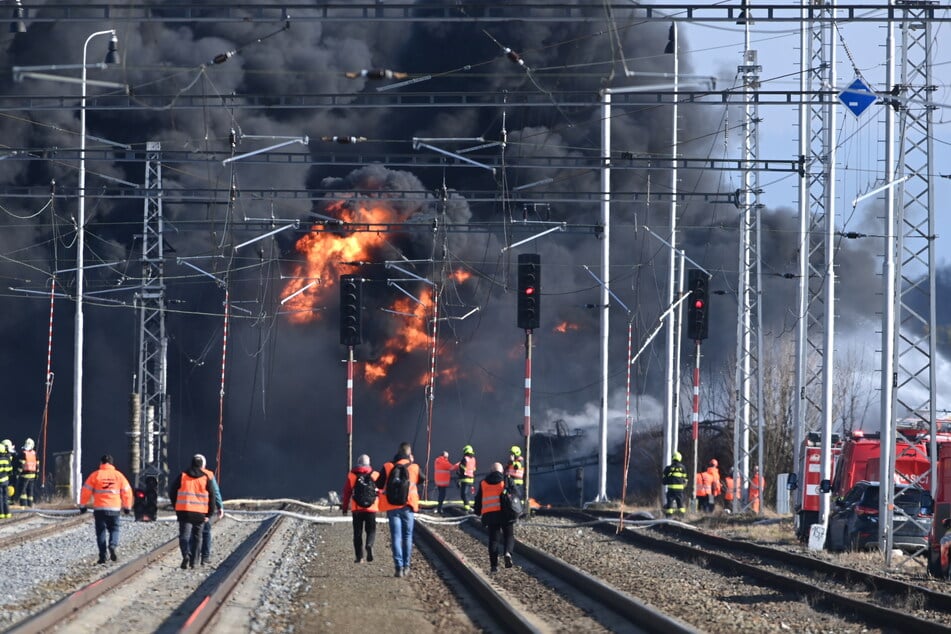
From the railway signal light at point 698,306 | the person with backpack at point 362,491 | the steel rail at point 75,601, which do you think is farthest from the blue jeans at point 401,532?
the railway signal light at point 698,306

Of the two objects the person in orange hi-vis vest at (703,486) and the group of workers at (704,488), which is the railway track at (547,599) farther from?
the person in orange hi-vis vest at (703,486)

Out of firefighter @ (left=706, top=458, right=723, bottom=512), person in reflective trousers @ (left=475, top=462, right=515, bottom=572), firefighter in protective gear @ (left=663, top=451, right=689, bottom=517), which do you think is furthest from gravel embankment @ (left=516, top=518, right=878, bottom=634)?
firefighter @ (left=706, top=458, right=723, bottom=512)

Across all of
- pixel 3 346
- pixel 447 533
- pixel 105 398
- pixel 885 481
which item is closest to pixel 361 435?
pixel 105 398

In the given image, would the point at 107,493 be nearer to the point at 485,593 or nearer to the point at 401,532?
the point at 401,532

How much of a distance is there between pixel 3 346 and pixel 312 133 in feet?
58.1

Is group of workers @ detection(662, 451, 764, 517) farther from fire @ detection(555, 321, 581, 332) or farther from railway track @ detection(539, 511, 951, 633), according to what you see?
fire @ detection(555, 321, 581, 332)

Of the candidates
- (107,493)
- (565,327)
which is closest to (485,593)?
(107,493)

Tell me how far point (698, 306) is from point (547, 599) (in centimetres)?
2052

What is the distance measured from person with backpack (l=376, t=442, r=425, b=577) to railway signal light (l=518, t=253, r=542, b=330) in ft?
46.5

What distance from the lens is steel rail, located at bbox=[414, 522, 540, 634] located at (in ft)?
45.8

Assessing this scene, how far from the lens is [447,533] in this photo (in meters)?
31.9

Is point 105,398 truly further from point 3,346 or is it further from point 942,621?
point 942,621

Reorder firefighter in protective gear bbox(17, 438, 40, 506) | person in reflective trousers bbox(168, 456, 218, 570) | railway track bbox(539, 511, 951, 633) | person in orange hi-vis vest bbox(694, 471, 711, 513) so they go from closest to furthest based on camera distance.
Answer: railway track bbox(539, 511, 951, 633), person in reflective trousers bbox(168, 456, 218, 570), firefighter in protective gear bbox(17, 438, 40, 506), person in orange hi-vis vest bbox(694, 471, 711, 513)

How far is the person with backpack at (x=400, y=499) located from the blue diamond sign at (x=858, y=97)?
1173 centimetres
